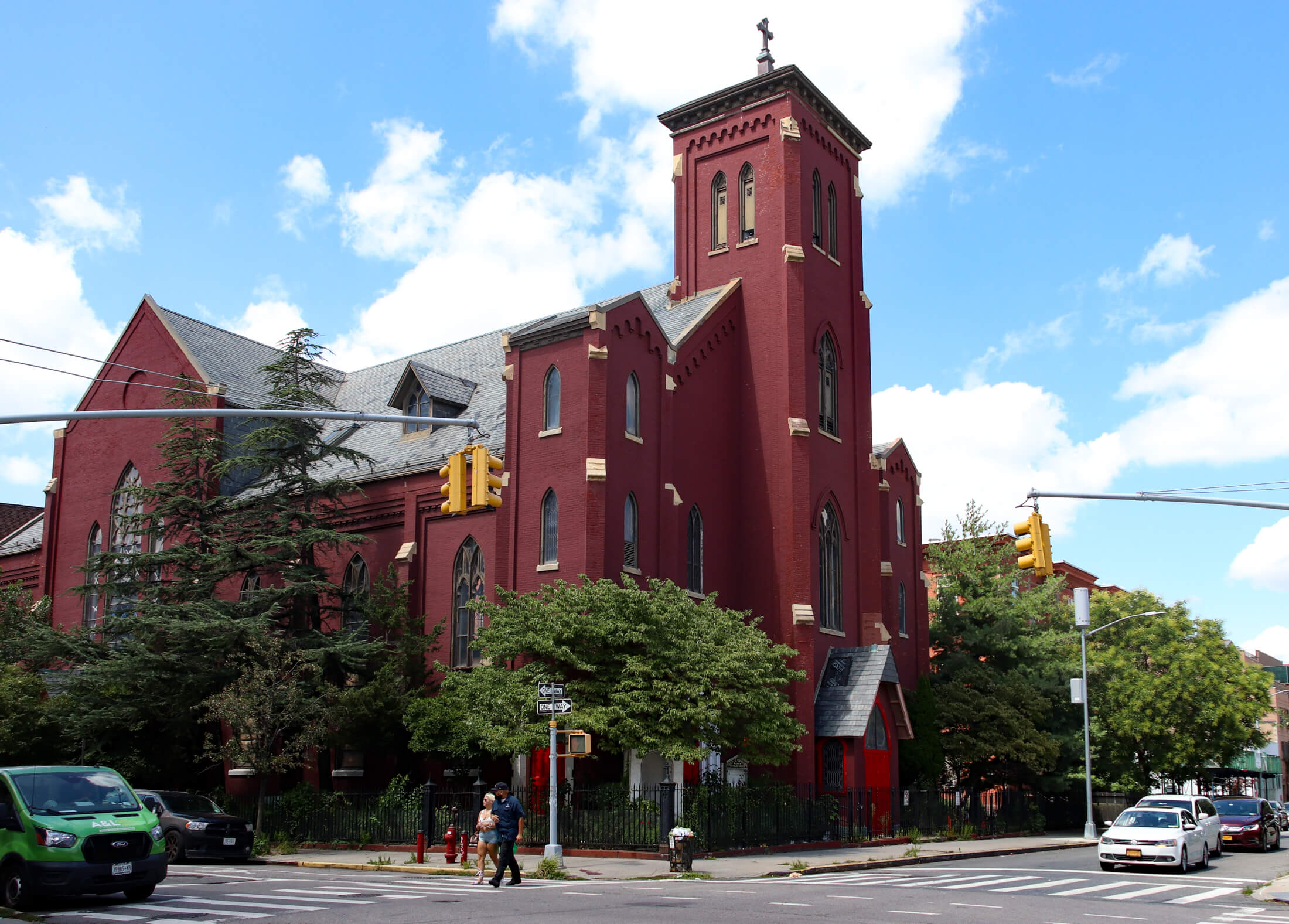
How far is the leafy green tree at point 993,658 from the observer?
38.8 meters

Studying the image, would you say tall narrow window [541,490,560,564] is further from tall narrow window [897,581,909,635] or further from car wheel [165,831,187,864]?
tall narrow window [897,581,909,635]

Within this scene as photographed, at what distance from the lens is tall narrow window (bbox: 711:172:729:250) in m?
38.6

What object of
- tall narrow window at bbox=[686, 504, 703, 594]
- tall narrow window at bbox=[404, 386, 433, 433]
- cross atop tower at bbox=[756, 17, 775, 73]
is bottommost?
tall narrow window at bbox=[686, 504, 703, 594]

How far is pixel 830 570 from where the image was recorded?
121 feet

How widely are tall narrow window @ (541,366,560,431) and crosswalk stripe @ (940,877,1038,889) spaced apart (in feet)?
49.9

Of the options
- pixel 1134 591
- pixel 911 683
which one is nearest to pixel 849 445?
pixel 911 683

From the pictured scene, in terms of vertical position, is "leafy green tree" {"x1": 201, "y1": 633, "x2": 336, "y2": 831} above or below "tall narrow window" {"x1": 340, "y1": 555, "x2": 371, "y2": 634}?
below

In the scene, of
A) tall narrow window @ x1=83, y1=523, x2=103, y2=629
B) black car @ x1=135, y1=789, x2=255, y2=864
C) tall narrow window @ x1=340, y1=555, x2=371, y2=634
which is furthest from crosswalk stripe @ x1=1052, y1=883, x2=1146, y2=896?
tall narrow window @ x1=83, y1=523, x2=103, y2=629

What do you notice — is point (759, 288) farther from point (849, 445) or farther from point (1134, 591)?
point (1134, 591)

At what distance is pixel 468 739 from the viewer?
91.2 ft

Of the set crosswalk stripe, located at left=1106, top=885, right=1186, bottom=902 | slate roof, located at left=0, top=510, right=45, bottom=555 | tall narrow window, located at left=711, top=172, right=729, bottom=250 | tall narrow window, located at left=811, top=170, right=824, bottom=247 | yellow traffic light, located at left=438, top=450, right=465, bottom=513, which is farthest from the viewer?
slate roof, located at left=0, top=510, right=45, bottom=555

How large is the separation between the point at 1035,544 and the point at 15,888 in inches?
593

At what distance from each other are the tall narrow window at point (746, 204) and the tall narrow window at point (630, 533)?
10779 mm

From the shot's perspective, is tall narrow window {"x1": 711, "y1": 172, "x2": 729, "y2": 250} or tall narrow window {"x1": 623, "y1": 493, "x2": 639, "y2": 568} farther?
tall narrow window {"x1": 711, "y1": 172, "x2": 729, "y2": 250}
